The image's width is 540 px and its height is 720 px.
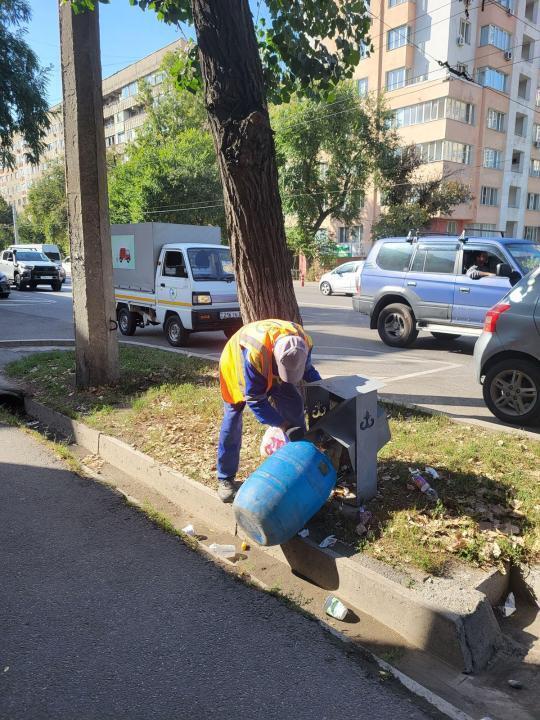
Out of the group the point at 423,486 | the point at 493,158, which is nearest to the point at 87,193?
the point at 423,486

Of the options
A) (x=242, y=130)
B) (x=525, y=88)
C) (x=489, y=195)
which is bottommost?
(x=242, y=130)

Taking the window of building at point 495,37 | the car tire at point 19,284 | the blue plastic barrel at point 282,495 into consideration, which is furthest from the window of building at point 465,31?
the blue plastic barrel at point 282,495

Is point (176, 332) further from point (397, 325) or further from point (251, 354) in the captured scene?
point (251, 354)

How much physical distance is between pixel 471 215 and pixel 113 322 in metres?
36.3

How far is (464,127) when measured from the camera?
1455 inches

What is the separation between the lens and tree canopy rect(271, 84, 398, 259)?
114 ft

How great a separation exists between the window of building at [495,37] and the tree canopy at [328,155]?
9.56 meters

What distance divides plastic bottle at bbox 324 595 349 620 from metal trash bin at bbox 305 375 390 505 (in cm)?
82

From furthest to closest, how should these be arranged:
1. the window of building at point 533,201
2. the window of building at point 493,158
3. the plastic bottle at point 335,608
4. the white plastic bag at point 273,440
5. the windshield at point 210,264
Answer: the window of building at point 533,201, the window of building at point 493,158, the windshield at point 210,264, the white plastic bag at point 273,440, the plastic bottle at point 335,608

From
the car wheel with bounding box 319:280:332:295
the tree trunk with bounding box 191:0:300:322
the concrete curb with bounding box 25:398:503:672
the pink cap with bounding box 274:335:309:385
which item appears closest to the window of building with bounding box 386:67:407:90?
the car wheel with bounding box 319:280:332:295

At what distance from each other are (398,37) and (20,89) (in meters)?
29.7

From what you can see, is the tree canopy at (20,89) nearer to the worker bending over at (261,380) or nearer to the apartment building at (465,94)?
the worker bending over at (261,380)

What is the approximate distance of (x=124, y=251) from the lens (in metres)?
12.5

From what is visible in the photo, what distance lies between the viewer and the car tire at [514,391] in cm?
573
